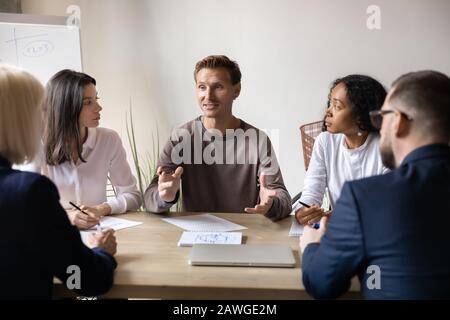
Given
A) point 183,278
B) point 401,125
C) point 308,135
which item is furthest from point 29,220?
point 308,135

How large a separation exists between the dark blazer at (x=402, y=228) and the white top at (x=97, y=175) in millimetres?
1069

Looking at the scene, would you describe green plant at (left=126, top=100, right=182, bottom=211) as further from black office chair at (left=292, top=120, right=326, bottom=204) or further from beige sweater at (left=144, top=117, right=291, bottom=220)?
beige sweater at (left=144, top=117, right=291, bottom=220)

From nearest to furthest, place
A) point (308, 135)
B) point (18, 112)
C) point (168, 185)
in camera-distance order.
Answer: point (18, 112)
point (168, 185)
point (308, 135)

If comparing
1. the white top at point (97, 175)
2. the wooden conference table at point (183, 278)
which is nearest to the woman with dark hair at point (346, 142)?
the wooden conference table at point (183, 278)

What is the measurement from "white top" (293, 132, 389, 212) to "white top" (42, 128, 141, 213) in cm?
75

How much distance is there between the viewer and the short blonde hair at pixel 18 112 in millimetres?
1006

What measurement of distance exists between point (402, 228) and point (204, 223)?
33.5 inches

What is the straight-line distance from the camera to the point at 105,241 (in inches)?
50.5

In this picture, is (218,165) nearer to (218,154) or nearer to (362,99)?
(218,154)

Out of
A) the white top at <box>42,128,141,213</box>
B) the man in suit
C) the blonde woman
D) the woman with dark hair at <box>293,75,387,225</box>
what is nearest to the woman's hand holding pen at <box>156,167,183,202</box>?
the white top at <box>42,128,141,213</box>

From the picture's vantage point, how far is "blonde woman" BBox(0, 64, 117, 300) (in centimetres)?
96

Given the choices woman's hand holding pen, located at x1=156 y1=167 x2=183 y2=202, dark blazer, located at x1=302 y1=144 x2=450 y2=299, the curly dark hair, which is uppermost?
the curly dark hair
